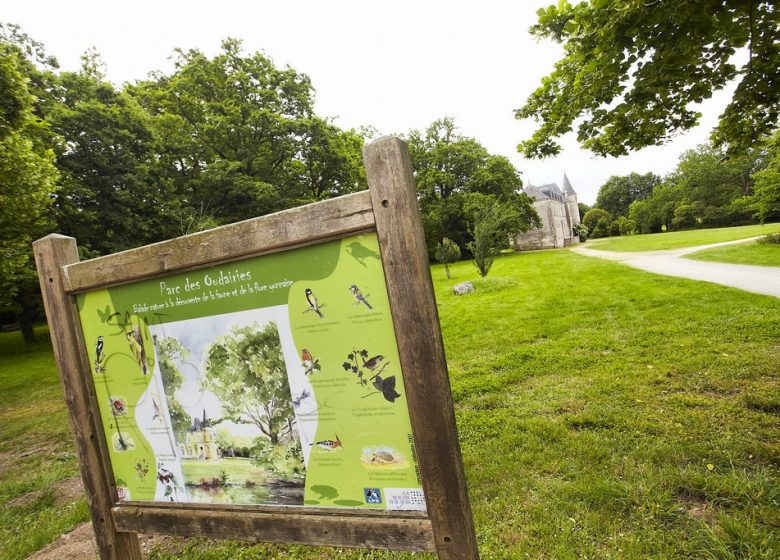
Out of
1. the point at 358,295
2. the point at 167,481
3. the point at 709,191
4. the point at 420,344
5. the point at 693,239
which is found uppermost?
the point at 709,191

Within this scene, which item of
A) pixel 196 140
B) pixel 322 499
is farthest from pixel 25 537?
pixel 196 140

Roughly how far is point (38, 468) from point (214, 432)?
17.8 feet

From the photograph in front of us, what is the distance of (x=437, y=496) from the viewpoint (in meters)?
1.55

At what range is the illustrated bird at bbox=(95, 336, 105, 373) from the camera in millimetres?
2176

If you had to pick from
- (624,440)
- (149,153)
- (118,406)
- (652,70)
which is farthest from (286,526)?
(149,153)

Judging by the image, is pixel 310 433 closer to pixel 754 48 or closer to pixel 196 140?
pixel 754 48

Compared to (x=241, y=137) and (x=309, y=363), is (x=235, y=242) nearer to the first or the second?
(x=309, y=363)

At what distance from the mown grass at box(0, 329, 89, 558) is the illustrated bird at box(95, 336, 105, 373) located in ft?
8.72

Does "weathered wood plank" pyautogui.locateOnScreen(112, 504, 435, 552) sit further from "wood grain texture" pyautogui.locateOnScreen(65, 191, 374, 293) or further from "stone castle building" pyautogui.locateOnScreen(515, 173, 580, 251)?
"stone castle building" pyautogui.locateOnScreen(515, 173, 580, 251)

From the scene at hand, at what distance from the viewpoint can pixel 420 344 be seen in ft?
4.96

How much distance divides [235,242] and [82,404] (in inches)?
57.5

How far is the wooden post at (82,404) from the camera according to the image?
2191 mm

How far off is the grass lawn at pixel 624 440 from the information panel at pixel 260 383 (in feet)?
4.60

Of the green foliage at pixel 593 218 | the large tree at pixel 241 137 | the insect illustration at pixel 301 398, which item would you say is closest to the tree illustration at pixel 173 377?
the insect illustration at pixel 301 398
